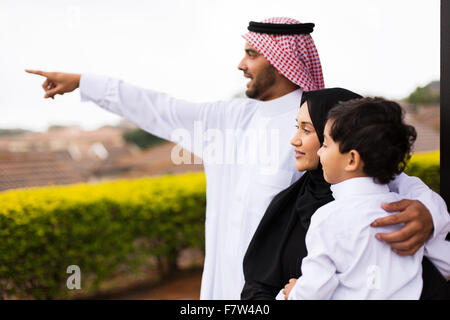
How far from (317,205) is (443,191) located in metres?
0.70

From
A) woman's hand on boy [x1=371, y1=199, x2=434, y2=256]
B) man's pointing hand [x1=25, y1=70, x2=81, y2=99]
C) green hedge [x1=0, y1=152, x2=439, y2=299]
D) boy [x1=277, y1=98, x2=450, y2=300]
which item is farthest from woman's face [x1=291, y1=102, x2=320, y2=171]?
green hedge [x1=0, y1=152, x2=439, y2=299]

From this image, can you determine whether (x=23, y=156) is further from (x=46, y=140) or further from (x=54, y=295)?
(x=46, y=140)

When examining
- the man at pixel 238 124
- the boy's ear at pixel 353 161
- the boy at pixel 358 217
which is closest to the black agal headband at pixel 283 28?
the man at pixel 238 124

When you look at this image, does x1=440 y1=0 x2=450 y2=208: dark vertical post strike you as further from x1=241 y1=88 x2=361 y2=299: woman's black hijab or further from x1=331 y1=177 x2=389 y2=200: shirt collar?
x1=331 y1=177 x2=389 y2=200: shirt collar

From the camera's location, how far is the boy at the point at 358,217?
129 centimetres

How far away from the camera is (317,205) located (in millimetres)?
1620

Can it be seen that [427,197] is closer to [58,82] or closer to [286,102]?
[286,102]

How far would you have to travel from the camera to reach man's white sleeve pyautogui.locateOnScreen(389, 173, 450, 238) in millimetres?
1461

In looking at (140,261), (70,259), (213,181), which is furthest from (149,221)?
(213,181)

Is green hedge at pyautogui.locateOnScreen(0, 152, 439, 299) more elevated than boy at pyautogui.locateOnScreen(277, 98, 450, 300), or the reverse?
boy at pyautogui.locateOnScreen(277, 98, 450, 300)

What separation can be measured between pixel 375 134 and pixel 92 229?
437cm
